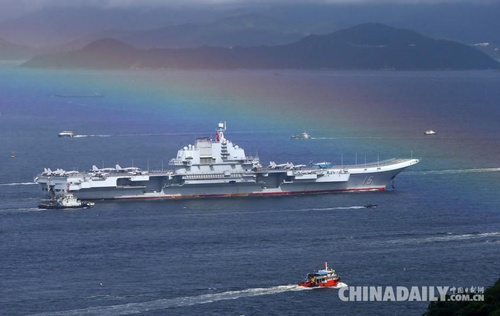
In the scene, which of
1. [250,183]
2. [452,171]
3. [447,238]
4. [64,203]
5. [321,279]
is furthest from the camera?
[452,171]

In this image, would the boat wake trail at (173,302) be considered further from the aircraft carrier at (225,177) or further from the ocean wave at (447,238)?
the aircraft carrier at (225,177)

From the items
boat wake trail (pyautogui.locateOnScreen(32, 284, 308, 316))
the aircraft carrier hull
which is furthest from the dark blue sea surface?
the aircraft carrier hull

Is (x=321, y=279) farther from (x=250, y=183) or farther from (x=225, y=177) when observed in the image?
(x=250, y=183)

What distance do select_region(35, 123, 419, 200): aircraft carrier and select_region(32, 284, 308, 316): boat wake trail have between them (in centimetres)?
2647

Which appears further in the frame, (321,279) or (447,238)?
(447,238)

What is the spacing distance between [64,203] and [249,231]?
13.0m

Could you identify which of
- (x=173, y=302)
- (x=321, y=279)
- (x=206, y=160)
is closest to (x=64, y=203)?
(x=206, y=160)

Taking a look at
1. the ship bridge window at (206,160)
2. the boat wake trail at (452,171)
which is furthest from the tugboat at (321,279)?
the boat wake trail at (452,171)

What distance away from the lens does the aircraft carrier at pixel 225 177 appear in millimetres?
79375

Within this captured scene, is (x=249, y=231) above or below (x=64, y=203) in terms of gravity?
below

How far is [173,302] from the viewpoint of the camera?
5188 centimetres

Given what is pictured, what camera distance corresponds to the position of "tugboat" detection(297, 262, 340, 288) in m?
54.3

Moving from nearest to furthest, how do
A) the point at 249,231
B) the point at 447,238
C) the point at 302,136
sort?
the point at 447,238 → the point at 249,231 → the point at 302,136

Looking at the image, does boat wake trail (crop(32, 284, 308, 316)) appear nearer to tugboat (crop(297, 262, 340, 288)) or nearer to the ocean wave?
tugboat (crop(297, 262, 340, 288))
